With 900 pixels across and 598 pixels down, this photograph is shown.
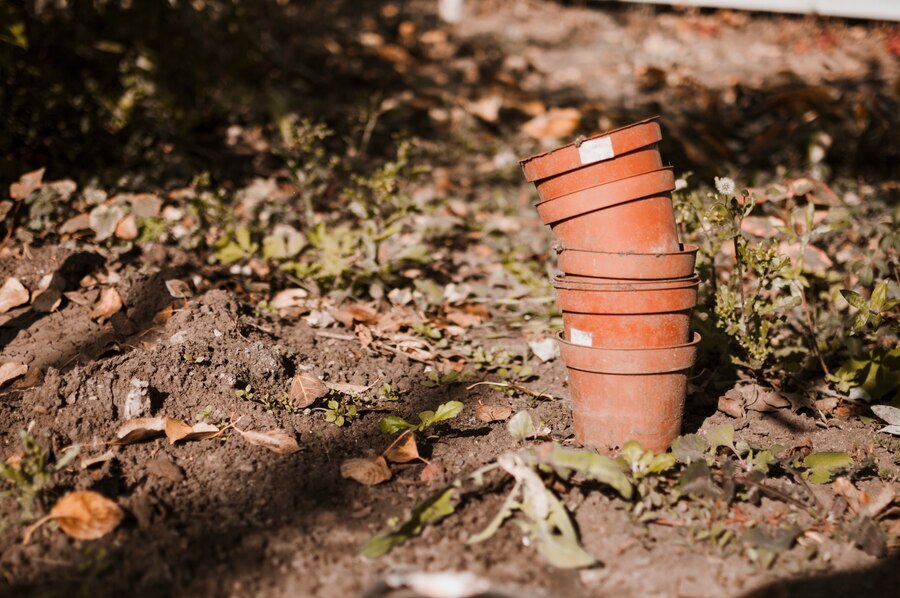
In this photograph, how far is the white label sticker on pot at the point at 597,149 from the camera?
2.08 metres

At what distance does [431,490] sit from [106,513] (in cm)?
87

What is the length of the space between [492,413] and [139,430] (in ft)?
3.73

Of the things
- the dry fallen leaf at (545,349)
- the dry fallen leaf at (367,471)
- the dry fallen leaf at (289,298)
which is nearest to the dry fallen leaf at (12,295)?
the dry fallen leaf at (289,298)

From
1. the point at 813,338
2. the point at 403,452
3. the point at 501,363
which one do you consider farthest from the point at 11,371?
the point at 813,338

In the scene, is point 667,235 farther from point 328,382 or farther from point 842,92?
point 842,92

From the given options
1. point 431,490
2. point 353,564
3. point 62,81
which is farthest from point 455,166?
point 353,564

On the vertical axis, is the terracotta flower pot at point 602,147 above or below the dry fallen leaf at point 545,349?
above

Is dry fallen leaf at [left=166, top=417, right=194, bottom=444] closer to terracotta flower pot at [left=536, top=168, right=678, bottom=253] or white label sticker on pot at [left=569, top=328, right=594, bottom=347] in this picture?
white label sticker on pot at [left=569, top=328, right=594, bottom=347]

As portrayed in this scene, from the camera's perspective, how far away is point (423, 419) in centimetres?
231

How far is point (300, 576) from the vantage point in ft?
5.78

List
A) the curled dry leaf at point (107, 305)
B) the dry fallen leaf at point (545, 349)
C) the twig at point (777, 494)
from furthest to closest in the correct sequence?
the dry fallen leaf at point (545, 349), the curled dry leaf at point (107, 305), the twig at point (777, 494)

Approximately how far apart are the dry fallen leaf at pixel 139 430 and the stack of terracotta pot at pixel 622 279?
50.9 inches

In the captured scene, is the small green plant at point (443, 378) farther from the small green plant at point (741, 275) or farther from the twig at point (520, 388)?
the small green plant at point (741, 275)

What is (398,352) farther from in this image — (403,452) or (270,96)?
(270,96)
